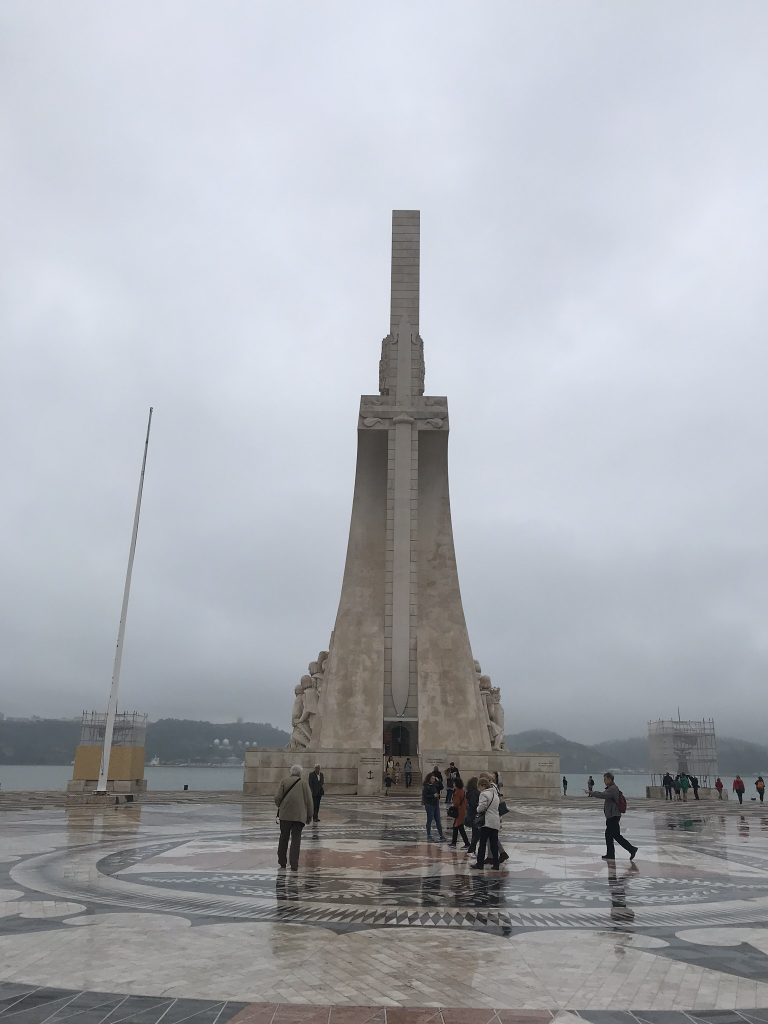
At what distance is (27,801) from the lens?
17.1 metres

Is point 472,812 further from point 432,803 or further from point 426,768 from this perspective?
point 426,768

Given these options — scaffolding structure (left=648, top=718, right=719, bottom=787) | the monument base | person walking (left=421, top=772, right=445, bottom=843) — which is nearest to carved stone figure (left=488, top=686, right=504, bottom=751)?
the monument base

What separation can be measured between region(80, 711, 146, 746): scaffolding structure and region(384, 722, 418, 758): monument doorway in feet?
25.7

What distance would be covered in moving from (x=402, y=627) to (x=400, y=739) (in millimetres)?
3814

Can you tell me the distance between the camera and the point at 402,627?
26.1 m

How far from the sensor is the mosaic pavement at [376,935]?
3.38 meters

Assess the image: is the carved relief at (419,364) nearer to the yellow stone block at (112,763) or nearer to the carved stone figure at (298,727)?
the carved stone figure at (298,727)

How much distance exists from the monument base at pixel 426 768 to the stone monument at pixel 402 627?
0.03 metres

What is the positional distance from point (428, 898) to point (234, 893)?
4.60 feet

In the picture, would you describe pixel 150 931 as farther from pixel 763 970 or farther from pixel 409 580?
pixel 409 580

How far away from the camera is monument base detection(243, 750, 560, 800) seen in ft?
69.0

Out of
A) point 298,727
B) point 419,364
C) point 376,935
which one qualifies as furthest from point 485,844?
point 419,364

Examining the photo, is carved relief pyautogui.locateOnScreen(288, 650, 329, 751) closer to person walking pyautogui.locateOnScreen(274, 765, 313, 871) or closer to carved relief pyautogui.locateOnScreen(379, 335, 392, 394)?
carved relief pyautogui.locateOnScreen(379, 335, 392, 394)

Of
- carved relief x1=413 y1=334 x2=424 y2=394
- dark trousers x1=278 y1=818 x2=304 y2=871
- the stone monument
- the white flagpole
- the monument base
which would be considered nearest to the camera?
dark trousers x1=278 y1=818 x2=304 y2=871
